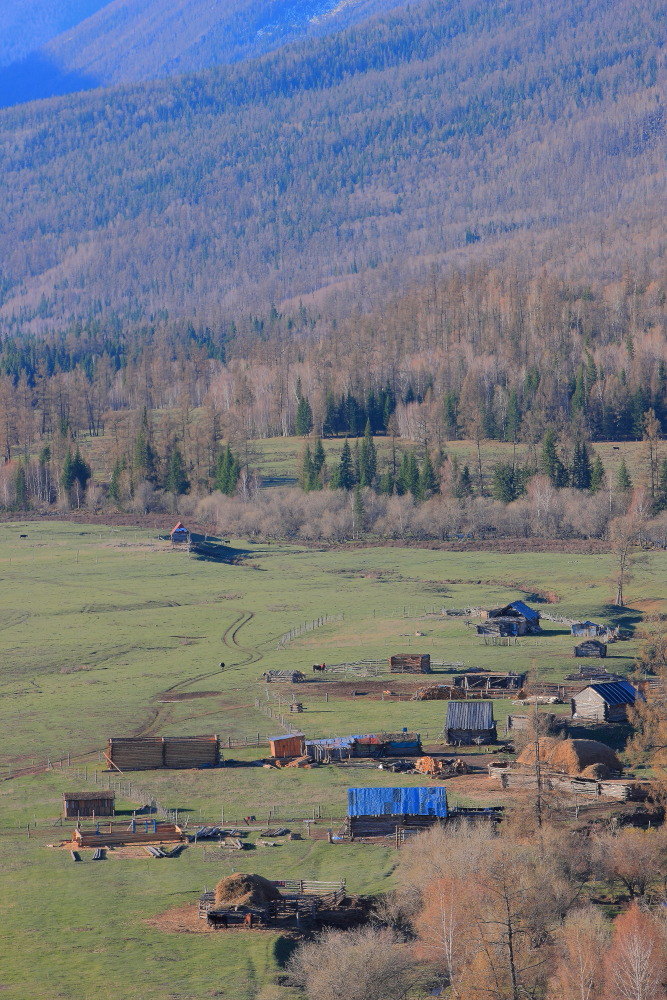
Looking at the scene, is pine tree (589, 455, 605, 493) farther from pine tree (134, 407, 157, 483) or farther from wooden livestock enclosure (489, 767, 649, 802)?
wooden livestock enclosure (489, 767, 649, 802)

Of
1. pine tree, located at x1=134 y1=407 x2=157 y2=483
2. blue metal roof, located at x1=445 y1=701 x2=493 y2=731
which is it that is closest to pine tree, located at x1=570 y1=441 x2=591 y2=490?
pine tree, located at x1=134 y1=407 x2=157 y2=483

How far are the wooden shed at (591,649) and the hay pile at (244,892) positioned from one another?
139 feet

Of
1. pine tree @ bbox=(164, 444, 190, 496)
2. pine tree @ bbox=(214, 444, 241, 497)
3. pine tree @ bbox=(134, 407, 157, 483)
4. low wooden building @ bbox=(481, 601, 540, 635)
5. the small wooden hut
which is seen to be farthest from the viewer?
pine tree @ bbox=(134, 407, 157, 483)

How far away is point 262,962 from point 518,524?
114m

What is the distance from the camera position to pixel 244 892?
47.2 metres

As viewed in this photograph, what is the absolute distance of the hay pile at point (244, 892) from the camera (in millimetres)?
46875

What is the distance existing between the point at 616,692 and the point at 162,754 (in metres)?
21.4

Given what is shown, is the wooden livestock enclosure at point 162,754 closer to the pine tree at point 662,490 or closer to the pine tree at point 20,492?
the pine tree at point 662,490

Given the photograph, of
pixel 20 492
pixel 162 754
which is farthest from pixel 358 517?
pixel 162 754

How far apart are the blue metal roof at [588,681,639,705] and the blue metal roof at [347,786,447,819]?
1644cm

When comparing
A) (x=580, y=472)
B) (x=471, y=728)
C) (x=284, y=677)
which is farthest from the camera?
(x=580, y=472)

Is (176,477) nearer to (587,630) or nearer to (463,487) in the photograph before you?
(463,487)

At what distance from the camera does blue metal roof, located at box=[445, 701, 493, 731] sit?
68062mm

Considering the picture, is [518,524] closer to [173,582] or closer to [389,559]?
[389,559]
